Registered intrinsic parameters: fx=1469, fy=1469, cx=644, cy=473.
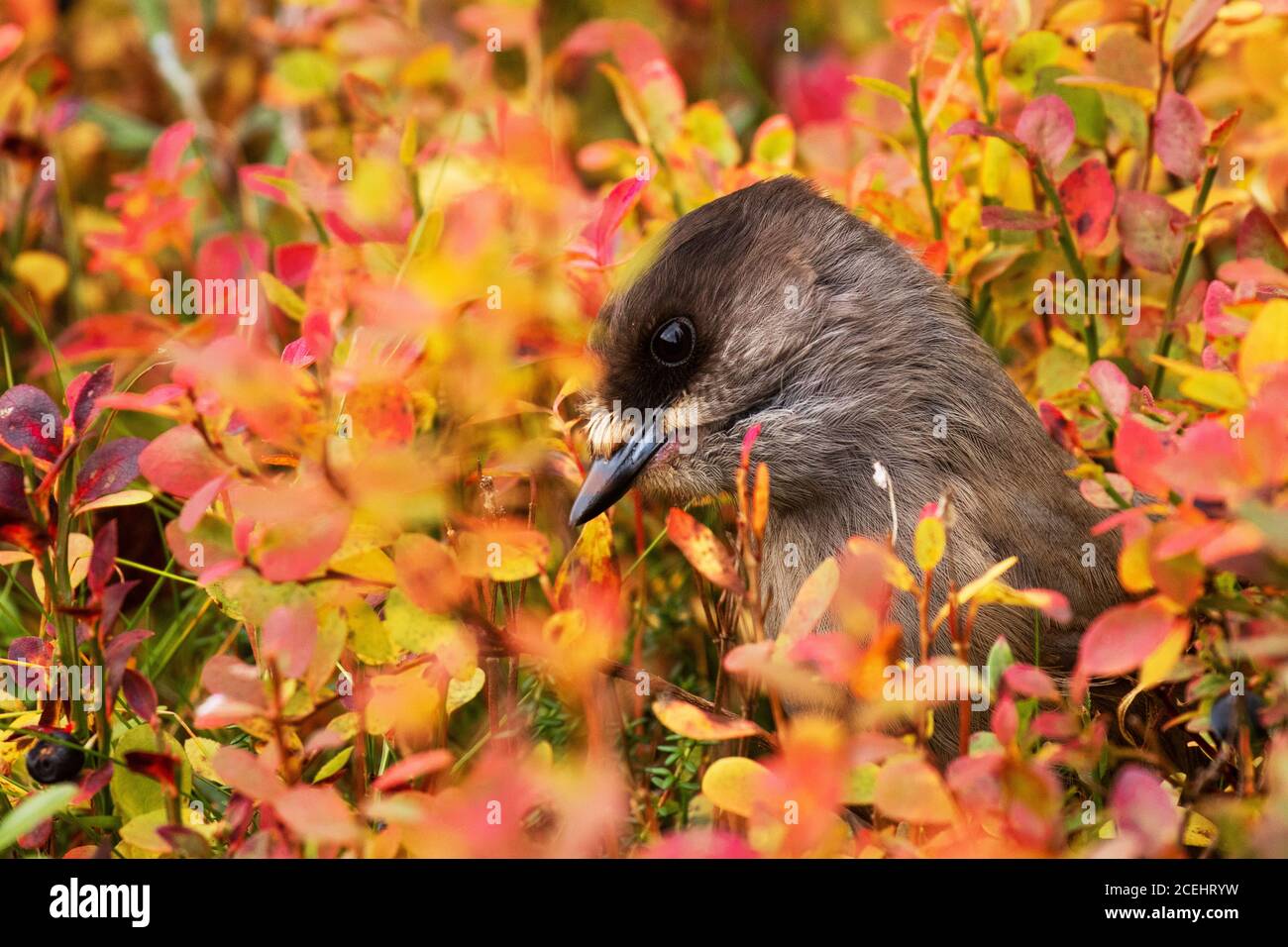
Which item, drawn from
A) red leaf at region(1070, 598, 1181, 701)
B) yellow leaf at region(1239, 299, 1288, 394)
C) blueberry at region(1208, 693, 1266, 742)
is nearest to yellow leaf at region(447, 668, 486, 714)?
red leaf at region(1070, 598, 1181, 701)

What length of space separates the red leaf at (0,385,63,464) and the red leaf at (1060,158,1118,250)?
5.62ft

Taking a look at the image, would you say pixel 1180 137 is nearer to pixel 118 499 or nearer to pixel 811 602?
pixel 811 602

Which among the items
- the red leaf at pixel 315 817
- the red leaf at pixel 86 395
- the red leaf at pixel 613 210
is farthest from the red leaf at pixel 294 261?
the red leaf at pixel 315 817

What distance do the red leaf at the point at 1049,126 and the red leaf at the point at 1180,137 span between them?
0.15 metres

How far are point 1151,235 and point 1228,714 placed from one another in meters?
1.03

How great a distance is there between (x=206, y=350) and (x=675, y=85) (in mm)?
1687

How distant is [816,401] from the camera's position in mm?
2504

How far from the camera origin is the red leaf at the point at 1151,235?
2562mm

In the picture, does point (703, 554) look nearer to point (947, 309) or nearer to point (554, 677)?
point (554, 677)

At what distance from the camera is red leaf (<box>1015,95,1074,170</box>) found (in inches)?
98.0

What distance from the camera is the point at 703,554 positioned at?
188 centimetres
